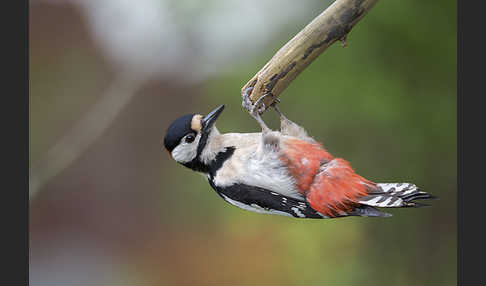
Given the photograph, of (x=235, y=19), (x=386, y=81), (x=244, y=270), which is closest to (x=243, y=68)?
(x=235, y=19)

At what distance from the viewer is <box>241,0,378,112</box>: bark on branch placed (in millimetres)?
2010

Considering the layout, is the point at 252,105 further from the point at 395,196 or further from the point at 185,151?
the point at 395,196

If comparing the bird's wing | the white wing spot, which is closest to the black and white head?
the bird's wing

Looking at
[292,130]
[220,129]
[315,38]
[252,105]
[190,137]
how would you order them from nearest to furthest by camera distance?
[315,38]
[252,105]
[190,137]
[292,130]
[220,129]

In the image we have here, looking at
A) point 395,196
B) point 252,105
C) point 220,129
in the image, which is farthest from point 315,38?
point 220,129

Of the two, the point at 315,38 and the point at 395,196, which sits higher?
the point at 315,38

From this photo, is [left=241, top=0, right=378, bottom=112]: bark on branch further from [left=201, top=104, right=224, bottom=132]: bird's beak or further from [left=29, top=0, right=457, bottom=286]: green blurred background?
[left=29, top=0, right=457, bottom=286]: green blurred background

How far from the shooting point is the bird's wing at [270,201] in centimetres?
229

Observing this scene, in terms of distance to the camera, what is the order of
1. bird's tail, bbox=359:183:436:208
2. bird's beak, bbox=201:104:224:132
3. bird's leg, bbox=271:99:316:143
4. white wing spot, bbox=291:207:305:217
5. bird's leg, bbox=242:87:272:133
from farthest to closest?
bird's leg, bbox=271:99:316:143
bird's beak, bbox=201:104:224:132
white wing spot, bbox=291:207:305:217
bird's leg, bbox=242:87:272:133
bird's tail, bbox=359:183:436:208

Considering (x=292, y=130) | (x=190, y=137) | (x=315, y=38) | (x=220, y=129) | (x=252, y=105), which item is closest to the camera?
(x=315, y=38)

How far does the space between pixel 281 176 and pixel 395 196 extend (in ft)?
1.80

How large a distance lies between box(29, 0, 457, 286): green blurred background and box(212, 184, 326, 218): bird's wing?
1.31 m

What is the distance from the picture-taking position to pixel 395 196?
80.3 inches

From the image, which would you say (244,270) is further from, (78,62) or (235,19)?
(78,62)
